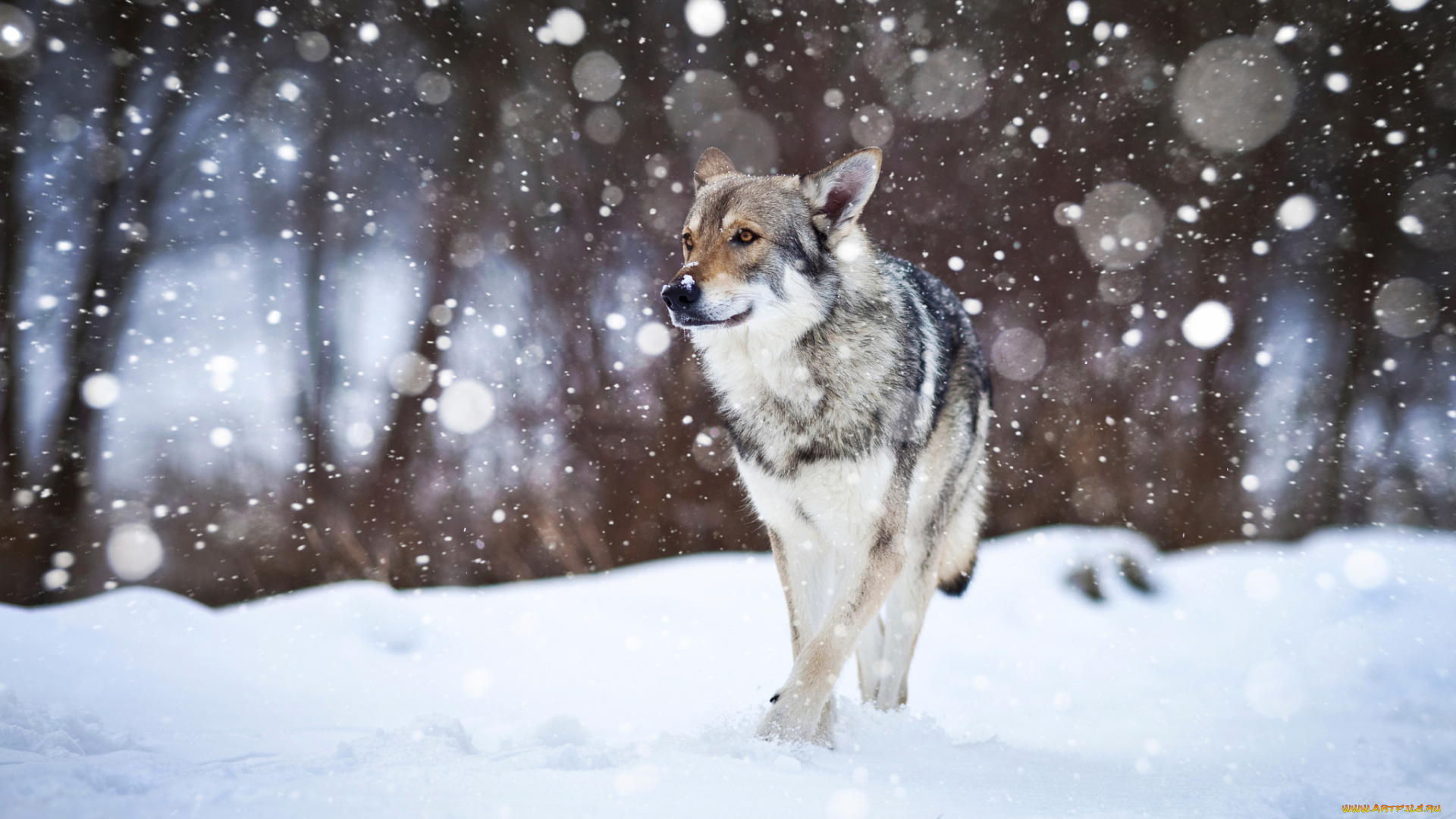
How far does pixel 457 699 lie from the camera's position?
2707 millimetres

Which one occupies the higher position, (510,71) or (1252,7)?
(1252,7)

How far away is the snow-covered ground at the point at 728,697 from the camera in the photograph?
1.28 metres

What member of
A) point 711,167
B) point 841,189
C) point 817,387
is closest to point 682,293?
point 817,387

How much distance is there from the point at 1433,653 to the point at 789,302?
3.68 metres

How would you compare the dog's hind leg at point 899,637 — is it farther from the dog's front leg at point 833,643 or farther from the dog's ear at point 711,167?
the dog's ear at point 711,167

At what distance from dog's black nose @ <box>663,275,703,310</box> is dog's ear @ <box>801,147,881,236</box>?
0.60m

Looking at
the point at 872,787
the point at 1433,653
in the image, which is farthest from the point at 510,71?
the point at 1433,653

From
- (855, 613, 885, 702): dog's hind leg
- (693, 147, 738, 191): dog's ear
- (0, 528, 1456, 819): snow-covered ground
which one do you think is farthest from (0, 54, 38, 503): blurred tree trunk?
(855, 613, 885, 702): dog's hind leg

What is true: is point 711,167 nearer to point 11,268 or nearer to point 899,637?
point 899,637

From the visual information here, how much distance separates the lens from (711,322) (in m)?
2.02

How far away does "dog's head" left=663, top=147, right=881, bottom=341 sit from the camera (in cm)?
202

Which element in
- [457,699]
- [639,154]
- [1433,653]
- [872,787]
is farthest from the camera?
[639,154]

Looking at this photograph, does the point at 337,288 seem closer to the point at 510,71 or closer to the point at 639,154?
the point at 510,71

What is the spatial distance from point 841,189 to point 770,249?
40cm
